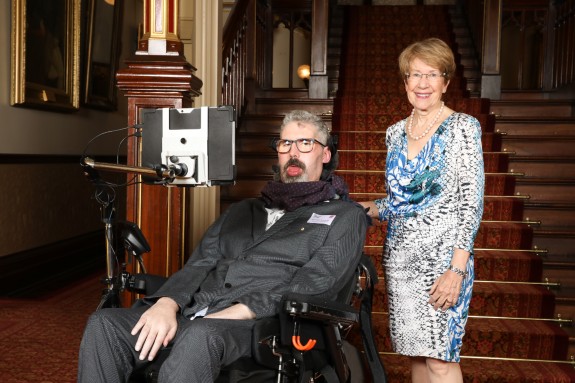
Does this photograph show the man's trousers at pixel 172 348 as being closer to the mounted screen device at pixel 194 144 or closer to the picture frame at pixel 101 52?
the mounted screen device at pixel 194 144

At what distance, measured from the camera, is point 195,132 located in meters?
2.17

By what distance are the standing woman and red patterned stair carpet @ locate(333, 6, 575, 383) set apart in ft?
3.71

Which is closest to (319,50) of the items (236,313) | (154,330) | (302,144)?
(302,144)

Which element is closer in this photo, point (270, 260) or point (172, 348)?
point (172, 348)

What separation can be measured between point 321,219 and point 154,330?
0.73m

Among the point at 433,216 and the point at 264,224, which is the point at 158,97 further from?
the point at 433,216

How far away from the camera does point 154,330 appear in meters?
2.13

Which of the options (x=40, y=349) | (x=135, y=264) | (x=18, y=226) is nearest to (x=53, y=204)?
(x=18, y=226)

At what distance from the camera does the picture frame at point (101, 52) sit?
6559mm

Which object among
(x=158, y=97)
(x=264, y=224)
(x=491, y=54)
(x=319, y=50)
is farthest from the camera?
(x=319, y=50)

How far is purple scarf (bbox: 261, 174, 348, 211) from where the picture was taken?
256cm

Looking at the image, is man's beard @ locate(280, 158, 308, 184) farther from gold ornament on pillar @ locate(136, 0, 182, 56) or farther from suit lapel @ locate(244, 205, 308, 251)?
gold ornament on pillar @ locate(136, 0, 182, 56)

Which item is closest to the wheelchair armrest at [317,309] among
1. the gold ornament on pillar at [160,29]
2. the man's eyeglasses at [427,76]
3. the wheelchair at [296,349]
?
the wheelchair at [296,349]

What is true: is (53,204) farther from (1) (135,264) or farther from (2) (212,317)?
(2) (212,317)
